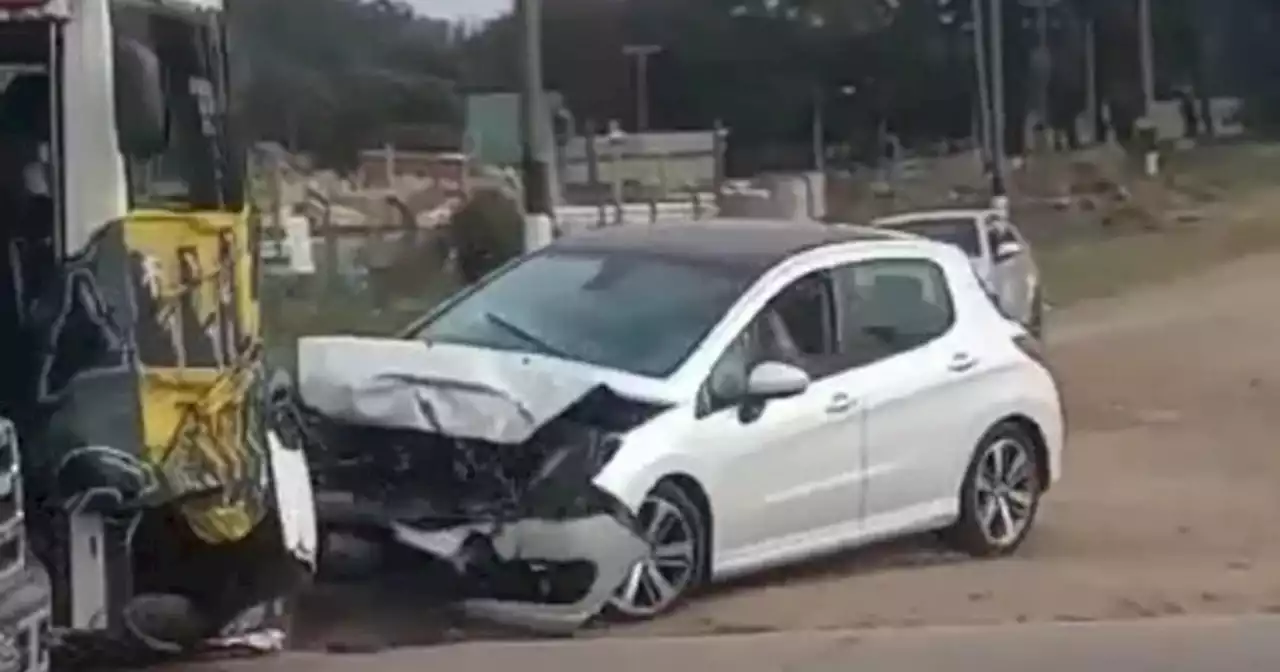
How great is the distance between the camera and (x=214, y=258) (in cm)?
902

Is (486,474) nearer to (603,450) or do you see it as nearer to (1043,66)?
(603,450)

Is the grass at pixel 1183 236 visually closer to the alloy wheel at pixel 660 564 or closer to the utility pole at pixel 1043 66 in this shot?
the utility pole at pixel 1043 66

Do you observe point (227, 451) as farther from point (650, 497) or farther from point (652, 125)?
point (652, 125)

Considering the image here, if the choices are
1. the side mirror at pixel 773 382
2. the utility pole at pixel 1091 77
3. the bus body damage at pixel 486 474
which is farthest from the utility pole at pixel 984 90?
the bus body damage at pixel 486 474

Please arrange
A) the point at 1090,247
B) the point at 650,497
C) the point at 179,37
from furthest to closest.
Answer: the point at 1090,247 < the point at 650,497 < the point at 179,37

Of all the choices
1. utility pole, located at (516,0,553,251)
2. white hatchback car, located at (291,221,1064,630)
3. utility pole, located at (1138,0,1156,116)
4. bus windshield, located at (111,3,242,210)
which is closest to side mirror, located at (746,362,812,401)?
white hatchback car, located at (291,221,1064,630)

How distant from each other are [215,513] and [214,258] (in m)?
0.83

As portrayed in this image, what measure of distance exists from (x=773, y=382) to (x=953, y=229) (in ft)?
42.2

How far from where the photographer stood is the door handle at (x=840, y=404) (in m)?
12.1

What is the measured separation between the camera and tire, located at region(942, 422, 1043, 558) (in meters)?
13.0

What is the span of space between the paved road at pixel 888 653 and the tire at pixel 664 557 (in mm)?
355

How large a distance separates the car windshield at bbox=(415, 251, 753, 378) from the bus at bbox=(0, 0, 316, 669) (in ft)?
9.02

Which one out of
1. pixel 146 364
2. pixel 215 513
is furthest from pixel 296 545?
pixel 146 364

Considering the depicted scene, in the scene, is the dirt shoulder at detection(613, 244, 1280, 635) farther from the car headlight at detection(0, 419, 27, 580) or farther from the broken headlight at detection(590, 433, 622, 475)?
the car headlight at detection(0, 419, 27, 580)
